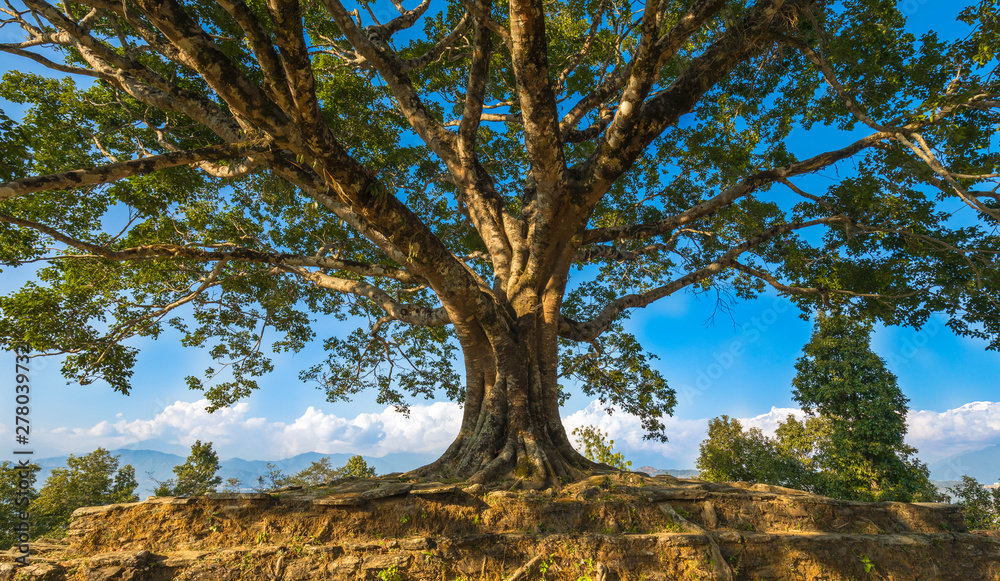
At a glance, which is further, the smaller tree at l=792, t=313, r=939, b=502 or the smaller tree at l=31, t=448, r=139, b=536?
the smaller tree at l=31, t=448, r=139, b=536

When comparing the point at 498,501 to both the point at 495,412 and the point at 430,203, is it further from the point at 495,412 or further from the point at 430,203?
the point at 430,203

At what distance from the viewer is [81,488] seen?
2553 centimetres

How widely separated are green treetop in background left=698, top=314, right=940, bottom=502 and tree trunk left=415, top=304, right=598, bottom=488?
15157 mm

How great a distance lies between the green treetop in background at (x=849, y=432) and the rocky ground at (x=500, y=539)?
46.5ft

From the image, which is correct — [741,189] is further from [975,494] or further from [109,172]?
[975,494]

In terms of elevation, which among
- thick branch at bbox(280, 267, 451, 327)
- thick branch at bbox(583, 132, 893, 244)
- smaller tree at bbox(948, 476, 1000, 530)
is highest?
thick branch at bbox(583, 132, 893, 244)

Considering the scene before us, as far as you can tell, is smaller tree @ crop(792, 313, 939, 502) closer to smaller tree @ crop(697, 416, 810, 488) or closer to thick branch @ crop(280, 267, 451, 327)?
smaller tree @ crop(697, 416, 810, 488)

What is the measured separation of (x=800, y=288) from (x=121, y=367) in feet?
44.4

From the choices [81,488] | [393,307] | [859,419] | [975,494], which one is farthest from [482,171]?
[81,488]

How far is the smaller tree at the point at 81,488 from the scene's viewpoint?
24.0 m

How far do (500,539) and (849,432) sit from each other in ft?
73.0

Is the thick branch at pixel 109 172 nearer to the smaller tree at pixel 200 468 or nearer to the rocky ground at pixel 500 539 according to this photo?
the rocky ground at pixel 500 539

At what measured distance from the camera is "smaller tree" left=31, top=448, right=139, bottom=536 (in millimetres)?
23953

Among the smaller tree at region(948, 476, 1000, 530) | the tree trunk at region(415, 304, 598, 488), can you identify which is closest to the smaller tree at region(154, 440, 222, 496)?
the tree trunk at region(415, 304, 598, 488)
